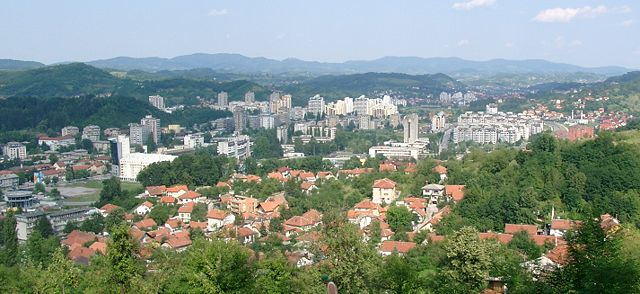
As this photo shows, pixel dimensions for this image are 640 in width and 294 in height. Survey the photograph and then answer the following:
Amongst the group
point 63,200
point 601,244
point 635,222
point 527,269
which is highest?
point 601,244

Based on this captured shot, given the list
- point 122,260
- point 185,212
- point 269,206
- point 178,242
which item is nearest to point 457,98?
point 269,206

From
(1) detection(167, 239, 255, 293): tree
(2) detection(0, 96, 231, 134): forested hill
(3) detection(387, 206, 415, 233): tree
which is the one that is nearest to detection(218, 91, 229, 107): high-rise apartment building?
(2) detection(0, 96, 231, 134): forested hill

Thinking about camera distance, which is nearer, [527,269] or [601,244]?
[601,244]

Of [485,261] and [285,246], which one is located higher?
[485,261]

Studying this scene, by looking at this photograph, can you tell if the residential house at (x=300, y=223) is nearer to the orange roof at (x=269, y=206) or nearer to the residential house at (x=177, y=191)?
the orange roof at (x=269, y=206)

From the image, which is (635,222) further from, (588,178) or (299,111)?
(299,111)

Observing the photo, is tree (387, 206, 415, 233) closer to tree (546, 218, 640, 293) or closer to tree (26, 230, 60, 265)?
tree (26, 230, 60, 265)

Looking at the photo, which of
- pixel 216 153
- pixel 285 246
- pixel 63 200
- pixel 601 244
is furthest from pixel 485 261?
pixel 216 153

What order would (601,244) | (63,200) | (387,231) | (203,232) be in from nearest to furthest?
(601,244) → (387,231) → (203,232) → (63,200)
